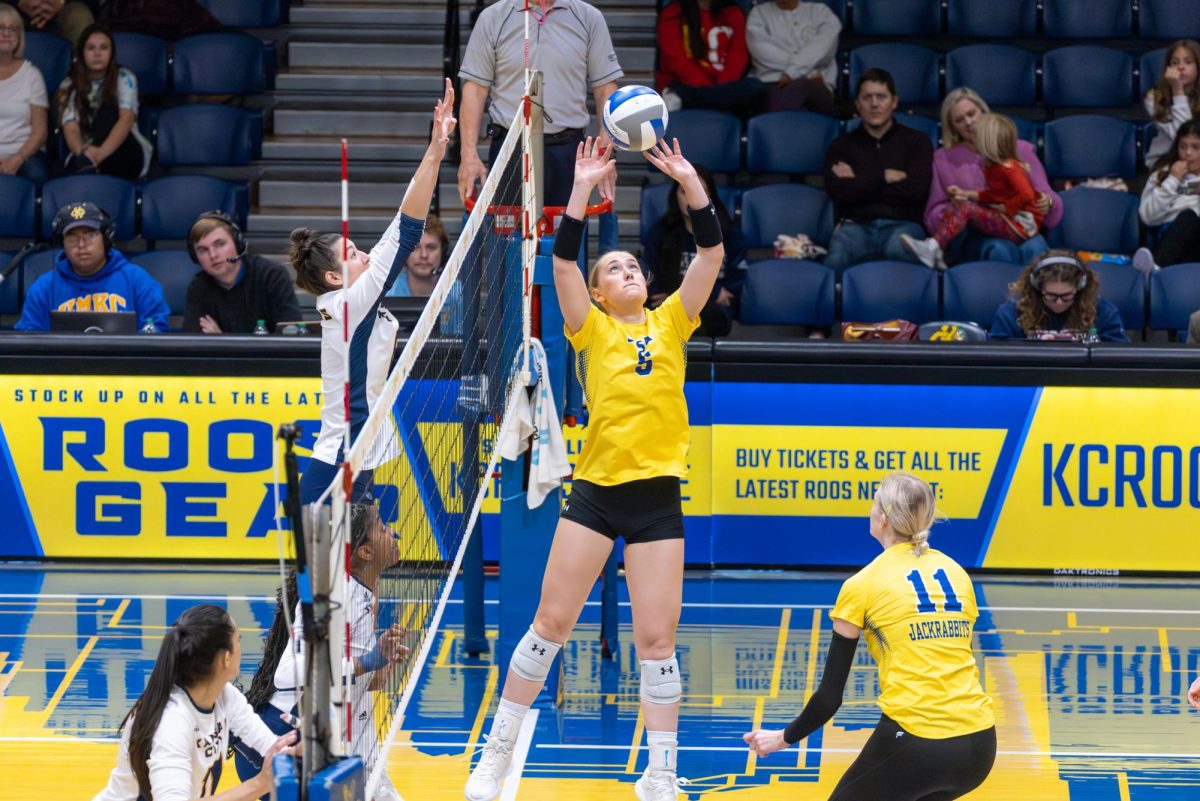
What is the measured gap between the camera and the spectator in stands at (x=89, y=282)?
33.3 feet

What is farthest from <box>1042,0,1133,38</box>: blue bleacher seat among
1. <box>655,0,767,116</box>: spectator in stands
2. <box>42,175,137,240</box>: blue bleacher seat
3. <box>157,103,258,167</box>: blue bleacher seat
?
<box>42,175,137,240</box>: blue bleacher seat

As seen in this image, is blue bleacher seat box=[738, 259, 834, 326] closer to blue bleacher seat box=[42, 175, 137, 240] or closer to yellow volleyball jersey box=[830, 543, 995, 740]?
blue bleacher seat box=[42, 175, 137, 240]

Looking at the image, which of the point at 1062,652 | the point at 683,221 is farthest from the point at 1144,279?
the point at 1062,652

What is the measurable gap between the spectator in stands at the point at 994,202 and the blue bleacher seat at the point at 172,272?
4885mm

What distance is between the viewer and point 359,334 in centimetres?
623

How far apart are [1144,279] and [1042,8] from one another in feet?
9.76

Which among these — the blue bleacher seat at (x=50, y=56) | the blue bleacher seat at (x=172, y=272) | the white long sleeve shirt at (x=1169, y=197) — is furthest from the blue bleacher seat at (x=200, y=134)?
the white long sleeve shirt at (x=1169, y=197)

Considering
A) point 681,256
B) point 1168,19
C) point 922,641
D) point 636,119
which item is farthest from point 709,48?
point 922,641

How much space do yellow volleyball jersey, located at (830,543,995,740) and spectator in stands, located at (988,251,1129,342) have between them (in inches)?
201

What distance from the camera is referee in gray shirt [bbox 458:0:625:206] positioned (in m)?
7.97

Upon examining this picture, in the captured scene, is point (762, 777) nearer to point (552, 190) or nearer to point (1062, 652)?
point (1062, 652)

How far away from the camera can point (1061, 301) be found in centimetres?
995

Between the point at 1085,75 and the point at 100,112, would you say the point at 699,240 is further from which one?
the point at 1085,75

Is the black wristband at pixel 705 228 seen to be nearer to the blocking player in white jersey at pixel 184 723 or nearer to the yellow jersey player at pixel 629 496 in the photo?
the yellow jersey player at pixel 629 496
